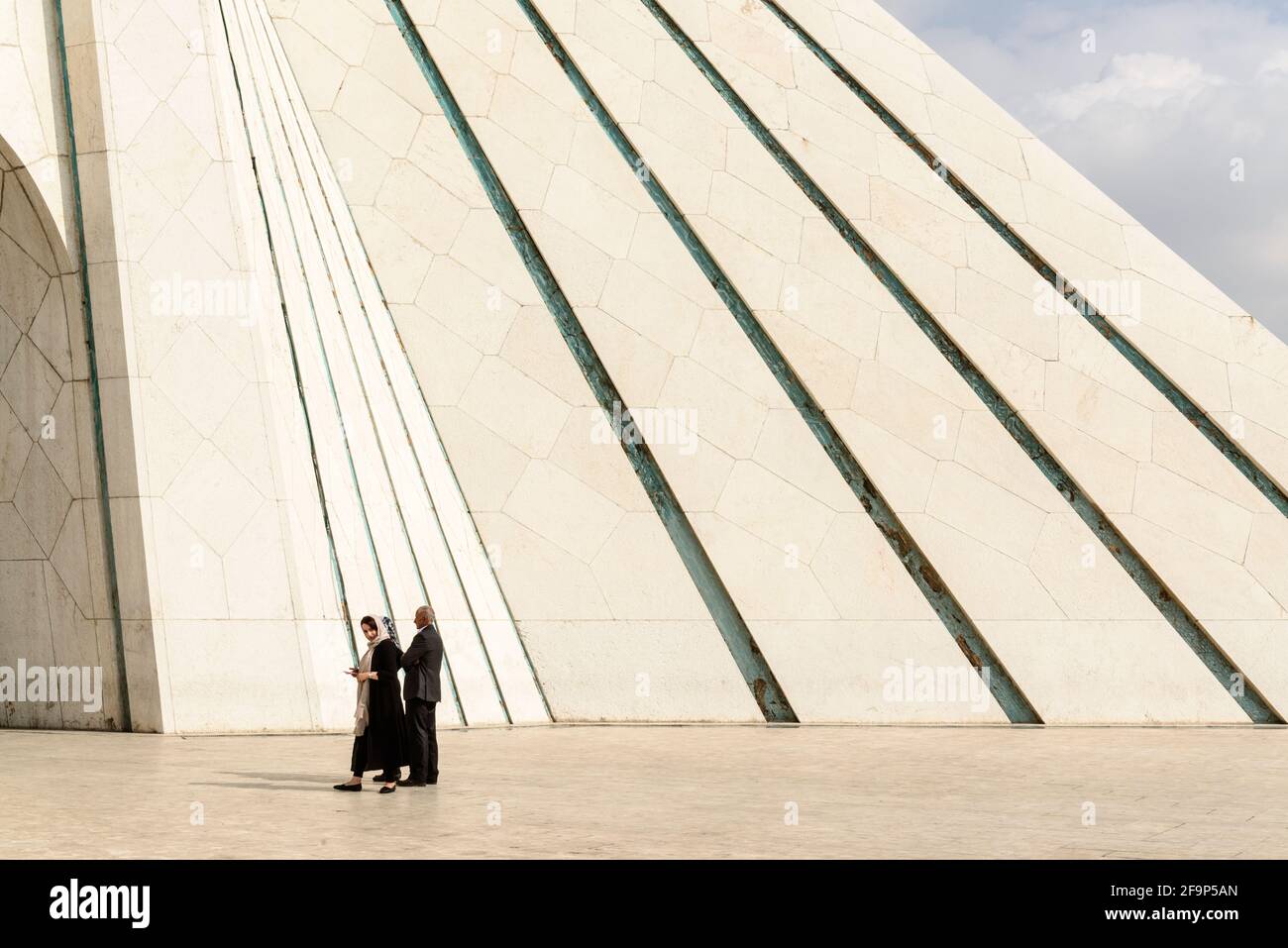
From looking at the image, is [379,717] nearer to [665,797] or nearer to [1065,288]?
[665,797]

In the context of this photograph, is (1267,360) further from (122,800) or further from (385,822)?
(122,800)

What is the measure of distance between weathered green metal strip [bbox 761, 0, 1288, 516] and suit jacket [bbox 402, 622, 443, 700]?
6.21 metres

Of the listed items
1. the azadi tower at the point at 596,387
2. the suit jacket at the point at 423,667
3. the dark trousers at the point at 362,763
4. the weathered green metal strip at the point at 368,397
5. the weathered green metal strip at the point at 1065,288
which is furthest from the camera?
the weathered green metal strip at the point at 1065,288

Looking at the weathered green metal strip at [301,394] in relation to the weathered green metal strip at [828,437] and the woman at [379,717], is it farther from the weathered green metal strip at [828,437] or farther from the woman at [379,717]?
the weathered green metal strip at [828,437]

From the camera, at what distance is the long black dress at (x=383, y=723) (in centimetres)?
598

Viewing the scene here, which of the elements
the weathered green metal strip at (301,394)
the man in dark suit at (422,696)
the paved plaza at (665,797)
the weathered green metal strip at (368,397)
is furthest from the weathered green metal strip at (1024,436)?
the man in dark suit at (422,696)

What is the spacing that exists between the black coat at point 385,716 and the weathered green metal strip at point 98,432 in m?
2.32

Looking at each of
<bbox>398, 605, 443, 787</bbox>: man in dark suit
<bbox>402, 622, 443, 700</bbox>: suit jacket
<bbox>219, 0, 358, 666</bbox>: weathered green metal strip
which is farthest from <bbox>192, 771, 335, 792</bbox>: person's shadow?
<bbox>219, 0, 358, 666</bbox>: weathered green metal strip

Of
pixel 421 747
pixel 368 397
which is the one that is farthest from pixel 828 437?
pixel 421 747

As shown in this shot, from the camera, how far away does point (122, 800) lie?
5160 mm

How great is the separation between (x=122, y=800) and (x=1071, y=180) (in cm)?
899

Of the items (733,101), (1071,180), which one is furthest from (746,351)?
(1071,180)

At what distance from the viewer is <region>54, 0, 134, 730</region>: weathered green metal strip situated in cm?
788
